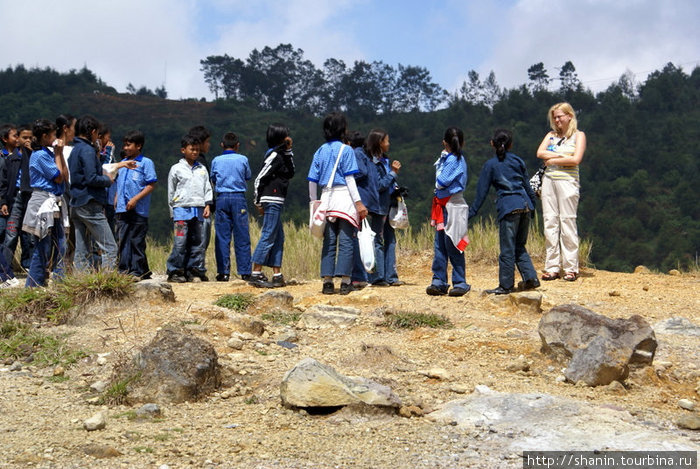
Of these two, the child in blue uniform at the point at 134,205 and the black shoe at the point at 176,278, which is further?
the black shoe at the point at 176,278

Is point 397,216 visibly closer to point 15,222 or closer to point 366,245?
point 366,245

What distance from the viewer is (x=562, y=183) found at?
326 inches

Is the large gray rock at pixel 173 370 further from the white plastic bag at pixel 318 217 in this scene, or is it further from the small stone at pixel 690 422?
the white plastic bag at pixel 318 217

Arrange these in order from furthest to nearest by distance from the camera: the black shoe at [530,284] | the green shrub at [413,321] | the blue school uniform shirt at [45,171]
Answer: the black shoe at [530,284], the blue school uniform shirt at [45,171], the green shrub at [413,321]

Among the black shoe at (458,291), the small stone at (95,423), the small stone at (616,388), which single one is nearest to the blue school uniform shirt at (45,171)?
the black shoe at (458,291)

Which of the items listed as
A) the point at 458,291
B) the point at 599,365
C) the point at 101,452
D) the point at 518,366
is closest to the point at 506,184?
the point at 458,291

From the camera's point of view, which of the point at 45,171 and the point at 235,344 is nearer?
the point at 235,344

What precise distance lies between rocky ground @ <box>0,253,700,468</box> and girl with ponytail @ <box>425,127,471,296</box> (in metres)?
0.36

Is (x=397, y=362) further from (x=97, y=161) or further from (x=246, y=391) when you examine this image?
(x=97, y=161)

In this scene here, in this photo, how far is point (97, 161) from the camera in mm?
6910

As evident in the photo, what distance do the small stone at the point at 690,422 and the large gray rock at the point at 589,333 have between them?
0.71 m

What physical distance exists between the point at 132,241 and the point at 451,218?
3053 mm

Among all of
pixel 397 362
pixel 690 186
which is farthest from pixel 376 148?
pixel 690 186

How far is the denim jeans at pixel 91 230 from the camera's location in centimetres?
686
